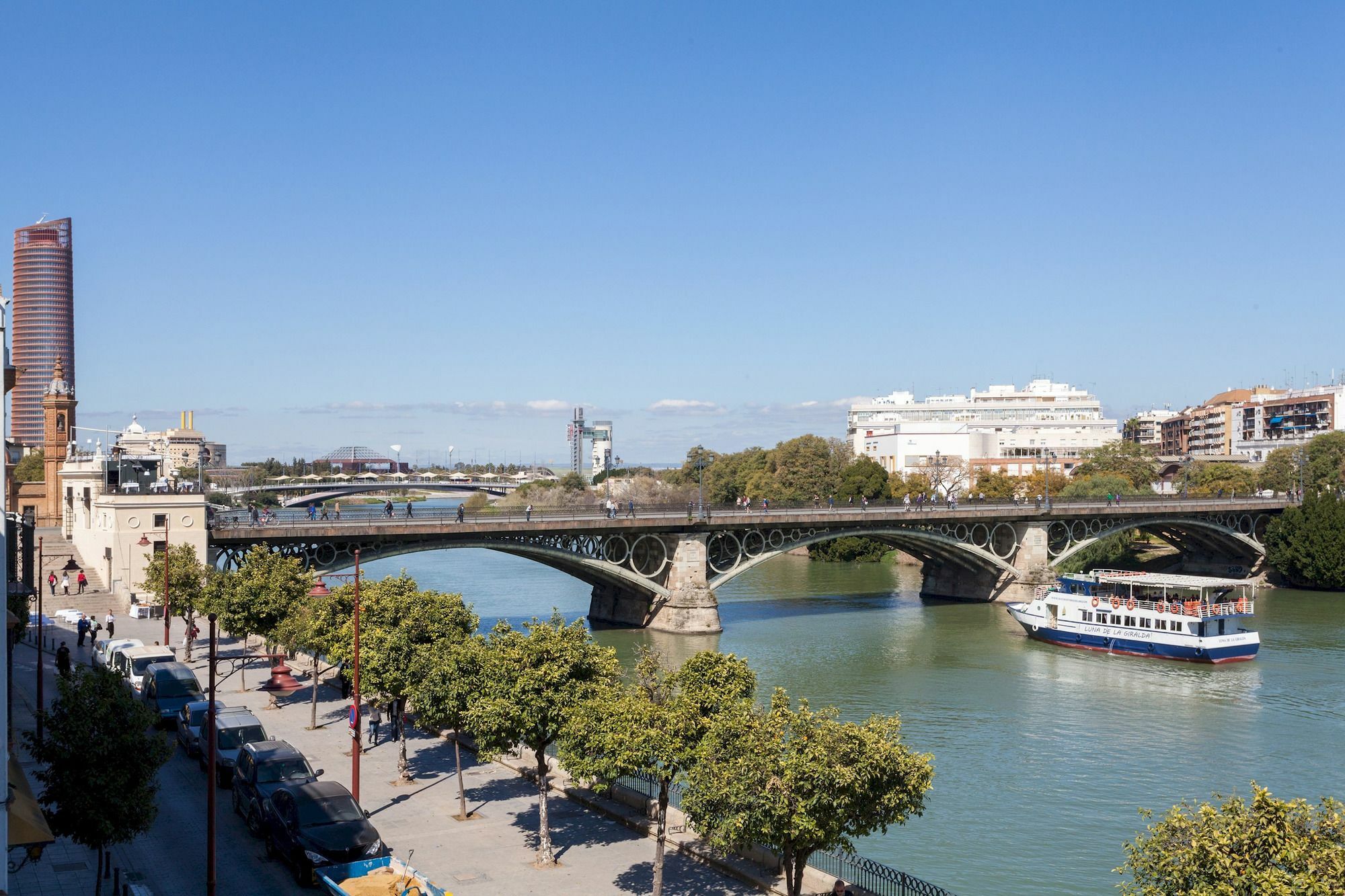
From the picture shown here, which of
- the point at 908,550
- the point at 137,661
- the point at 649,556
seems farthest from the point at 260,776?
the point at 908,550

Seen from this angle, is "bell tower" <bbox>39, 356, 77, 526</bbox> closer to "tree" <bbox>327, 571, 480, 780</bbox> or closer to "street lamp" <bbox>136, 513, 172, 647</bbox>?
"street lamp" <bbox>136, 513, 172, 647</bbox>

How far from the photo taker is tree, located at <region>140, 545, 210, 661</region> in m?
38.6

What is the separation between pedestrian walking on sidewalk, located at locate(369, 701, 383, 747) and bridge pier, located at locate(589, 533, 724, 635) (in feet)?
94.2

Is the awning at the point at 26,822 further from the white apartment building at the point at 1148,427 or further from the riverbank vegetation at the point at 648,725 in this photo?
the white apartment building at the point at 1148,427

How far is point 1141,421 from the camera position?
191000 millimetres

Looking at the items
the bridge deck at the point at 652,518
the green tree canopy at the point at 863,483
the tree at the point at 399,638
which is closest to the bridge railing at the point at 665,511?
the bridge deck at the point at 652,518

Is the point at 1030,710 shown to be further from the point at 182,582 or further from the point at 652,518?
the point at 182,582

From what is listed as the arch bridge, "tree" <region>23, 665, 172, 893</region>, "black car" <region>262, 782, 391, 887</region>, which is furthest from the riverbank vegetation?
the arch bridge

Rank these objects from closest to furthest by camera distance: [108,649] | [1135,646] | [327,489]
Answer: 1. [108,649]
2. [1135,646]
3. [327,489]

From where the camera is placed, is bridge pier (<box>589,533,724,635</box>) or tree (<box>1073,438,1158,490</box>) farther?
tree (<box>1073,438,1158,490</box>)

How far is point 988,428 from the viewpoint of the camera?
168 meters

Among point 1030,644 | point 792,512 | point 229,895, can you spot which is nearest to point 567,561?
point 792,512

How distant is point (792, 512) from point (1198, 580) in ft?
65.2

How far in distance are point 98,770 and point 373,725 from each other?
455 inches
